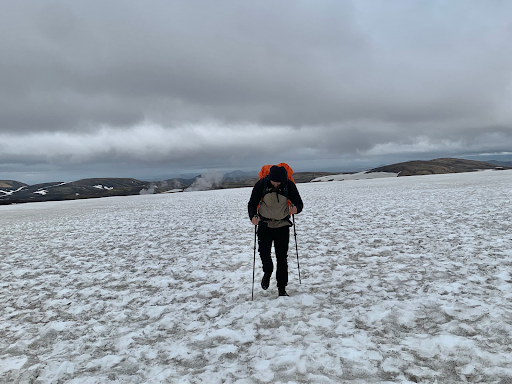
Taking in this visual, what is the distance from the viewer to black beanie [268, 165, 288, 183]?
6281mm

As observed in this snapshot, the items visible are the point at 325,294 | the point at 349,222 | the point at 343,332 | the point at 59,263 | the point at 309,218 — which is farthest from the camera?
the point at 309,218

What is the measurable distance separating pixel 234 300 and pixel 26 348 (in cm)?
411

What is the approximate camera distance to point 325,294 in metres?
7.05

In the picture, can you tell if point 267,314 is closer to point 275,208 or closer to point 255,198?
point 275,208

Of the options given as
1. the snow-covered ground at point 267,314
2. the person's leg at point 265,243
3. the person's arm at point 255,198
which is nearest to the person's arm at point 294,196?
the person's arm at point 255,198

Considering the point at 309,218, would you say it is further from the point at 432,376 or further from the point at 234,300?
the point at 432,376

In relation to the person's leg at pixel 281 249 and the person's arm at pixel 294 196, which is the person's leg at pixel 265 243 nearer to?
the person's leg at pixel 281 249

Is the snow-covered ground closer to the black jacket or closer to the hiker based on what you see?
the hiker

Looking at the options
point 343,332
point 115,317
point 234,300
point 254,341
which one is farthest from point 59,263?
point 343,332

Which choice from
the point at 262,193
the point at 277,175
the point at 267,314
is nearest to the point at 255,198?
the point at 262,193

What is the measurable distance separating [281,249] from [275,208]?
1035mm

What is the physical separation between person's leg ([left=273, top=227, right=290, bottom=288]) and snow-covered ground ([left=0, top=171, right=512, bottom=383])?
0.52 m

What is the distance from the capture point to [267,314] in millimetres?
6191

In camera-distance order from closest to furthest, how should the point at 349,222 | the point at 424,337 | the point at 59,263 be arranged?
the point at 424,337
the point at 59,263
the point at 349,222
